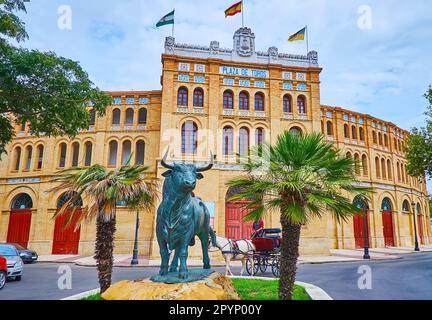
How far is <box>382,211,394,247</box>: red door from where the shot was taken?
31347mm

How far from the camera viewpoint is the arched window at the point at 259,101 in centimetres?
2582

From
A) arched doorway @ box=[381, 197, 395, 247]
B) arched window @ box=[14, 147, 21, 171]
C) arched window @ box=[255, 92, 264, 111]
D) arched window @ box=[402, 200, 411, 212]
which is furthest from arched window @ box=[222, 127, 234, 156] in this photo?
arched window @ box=[402, 200, 411, 212]

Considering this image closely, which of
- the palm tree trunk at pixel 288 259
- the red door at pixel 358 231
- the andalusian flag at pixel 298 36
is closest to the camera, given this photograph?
the palm tree trunk at pixel 288 259

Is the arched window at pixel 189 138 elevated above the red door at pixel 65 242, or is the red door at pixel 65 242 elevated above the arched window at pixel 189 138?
the arched window at pixel 189 138

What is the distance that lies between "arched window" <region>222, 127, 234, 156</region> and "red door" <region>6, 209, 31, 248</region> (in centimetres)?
1645

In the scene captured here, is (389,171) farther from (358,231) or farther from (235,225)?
(235,225)

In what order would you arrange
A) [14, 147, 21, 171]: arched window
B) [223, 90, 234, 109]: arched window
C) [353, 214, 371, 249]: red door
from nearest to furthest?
[223, 90, 234, 109]: arched window
[14, 147, 21, 171]: arched window
[353, 214, 371, 249]: red door

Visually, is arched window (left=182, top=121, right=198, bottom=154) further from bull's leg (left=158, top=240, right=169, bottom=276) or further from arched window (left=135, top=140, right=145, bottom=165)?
bull's leg (left=158, top=240, right=169, bottom=276)

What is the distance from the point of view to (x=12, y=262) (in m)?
13.1

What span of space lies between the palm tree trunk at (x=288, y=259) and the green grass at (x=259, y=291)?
2.88 ft

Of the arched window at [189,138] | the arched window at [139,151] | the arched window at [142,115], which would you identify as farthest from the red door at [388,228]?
the arched window at [142,115]

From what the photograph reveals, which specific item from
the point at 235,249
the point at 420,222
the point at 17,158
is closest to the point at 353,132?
the point at 420,222

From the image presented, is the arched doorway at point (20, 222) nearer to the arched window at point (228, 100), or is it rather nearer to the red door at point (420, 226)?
the arched window at point (228, 100)

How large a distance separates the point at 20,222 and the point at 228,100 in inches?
756
